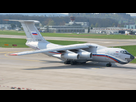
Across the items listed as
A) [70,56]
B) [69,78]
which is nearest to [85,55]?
[70,56]

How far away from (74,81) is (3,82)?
24.2 feet

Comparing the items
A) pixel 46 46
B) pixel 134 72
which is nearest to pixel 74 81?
pixel 134 72

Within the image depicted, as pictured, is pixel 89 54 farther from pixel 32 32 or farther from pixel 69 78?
pixel 32 32

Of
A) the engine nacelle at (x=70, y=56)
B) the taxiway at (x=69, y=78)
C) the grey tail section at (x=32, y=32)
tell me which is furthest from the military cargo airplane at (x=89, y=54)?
the grey tail section at (x=32, y=32)

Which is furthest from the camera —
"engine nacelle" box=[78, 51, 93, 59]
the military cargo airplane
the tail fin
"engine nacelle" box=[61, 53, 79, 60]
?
the tail fin

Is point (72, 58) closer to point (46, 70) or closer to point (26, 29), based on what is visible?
point (46, 70)

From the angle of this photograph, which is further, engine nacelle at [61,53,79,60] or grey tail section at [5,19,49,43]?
grey tail section at [5,19,49,43]

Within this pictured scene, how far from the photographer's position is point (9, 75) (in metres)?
27.2

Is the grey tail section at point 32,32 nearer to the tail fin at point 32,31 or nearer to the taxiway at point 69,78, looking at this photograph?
the tail fin at point 32,31

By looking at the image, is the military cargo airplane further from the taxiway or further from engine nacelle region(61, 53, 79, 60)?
the taxiway

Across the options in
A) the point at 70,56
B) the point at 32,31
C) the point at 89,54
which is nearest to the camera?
the point at 89,54

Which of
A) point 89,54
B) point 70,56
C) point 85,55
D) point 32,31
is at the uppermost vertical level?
point 32,31

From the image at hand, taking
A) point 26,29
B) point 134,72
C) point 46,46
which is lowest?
point 134,72

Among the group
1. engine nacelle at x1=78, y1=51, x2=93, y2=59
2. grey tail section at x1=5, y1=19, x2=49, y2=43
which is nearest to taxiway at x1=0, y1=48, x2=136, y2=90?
engine nacelle at x1=78, y1=51, x2=93, y2=59
